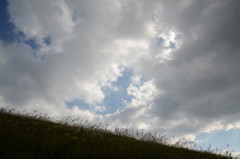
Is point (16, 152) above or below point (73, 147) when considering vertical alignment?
below

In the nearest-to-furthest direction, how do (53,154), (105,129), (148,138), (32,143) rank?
(53,154) < (32,143) < (148,138) < (105,129)

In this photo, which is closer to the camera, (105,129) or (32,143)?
(32,143)

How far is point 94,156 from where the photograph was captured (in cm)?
A: 657

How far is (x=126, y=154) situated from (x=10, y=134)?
173 inches

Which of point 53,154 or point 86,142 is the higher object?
point 86,142

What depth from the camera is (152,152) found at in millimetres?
7566

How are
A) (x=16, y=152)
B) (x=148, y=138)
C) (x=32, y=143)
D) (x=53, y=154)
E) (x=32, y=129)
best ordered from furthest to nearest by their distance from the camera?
1. (x=148, y=138)
2. (x=32, y=129)
3. (x=32, y=143)
4. (x=53, y=154)
5. (x=16, y=152)

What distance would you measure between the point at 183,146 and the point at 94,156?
666 centimetres

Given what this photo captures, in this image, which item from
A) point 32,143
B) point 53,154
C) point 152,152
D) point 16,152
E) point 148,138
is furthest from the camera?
point 148,138

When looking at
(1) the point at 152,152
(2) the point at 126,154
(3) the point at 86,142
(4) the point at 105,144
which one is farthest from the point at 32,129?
(1) the point at 152,152

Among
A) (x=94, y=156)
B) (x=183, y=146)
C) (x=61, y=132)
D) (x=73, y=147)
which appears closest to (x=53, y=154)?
(x=73, y=147)

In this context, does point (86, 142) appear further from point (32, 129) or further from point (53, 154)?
point (32, 129)

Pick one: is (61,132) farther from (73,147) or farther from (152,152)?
(152,152)

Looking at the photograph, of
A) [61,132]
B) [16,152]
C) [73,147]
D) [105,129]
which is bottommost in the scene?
[16,152]
